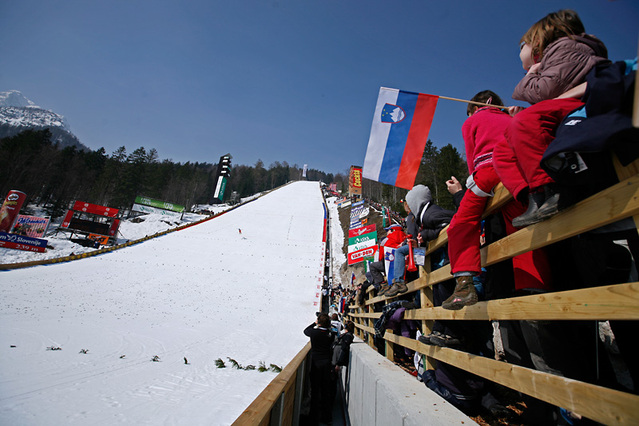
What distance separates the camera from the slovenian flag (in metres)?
3.93

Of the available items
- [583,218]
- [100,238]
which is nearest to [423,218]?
[583,218]

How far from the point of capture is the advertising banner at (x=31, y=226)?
26189mm

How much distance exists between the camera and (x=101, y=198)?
175 feet

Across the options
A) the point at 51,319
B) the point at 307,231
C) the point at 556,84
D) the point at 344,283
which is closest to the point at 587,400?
the point at 556,84

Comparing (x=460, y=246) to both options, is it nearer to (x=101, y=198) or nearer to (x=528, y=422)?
(x=528, y=422)

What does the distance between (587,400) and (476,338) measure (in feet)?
5.04

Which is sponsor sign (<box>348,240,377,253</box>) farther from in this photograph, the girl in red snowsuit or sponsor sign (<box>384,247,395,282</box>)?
the girl in red snowsuit

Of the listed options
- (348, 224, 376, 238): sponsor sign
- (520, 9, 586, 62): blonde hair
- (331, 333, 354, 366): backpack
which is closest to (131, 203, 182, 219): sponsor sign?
(348, 224, 376, 238): sponsor sign

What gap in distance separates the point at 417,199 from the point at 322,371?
11.7ft

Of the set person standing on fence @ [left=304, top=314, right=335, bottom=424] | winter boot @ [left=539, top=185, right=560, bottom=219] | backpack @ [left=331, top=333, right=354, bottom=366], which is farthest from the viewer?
backpack @ [left=331, top=333, right=354, bottom=366]

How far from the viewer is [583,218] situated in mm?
1079

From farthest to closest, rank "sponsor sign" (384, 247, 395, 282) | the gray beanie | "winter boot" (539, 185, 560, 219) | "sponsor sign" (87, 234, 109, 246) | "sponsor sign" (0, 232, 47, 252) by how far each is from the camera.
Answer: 1. "sponsor sign" (87, 234, 109, 246)
2. "sponsor sign" (0, 232, 47, 252)
3. "sponsor sign" (384, 247, 395, 282)
4. the gray beanie
5. "winter boot" (539, 185, 560, 219)

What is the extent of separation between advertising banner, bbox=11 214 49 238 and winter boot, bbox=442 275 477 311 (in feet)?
121

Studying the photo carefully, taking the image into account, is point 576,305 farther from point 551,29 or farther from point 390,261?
point 390,261
